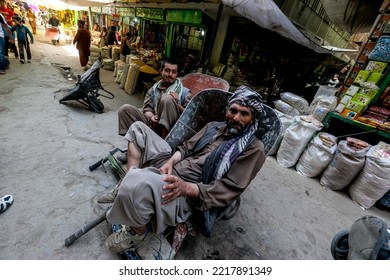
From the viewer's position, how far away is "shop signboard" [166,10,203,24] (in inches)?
272

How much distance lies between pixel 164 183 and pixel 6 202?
1707mm

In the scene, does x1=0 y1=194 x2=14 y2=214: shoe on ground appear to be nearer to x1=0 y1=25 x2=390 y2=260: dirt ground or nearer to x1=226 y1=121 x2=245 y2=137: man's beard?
x1=0 y1=25 x2=390 y2=260: dirt ground

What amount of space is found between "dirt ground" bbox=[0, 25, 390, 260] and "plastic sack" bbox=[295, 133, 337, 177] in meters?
0.14

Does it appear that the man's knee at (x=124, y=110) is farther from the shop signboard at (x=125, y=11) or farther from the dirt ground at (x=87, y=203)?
the shop signboard at (x=125, y=11)

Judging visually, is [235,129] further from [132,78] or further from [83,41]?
[83,41]

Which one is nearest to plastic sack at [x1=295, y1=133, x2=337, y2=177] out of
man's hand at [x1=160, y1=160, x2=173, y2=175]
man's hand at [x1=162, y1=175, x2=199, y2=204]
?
man's hand at [x1=160, y1=160, x2=173, y2=175]

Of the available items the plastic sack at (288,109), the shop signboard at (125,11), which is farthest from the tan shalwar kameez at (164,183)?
the shop signboard at (125,11)

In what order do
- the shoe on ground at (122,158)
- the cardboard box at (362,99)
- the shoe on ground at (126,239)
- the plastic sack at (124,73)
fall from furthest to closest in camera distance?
1. the plastic sack at (124,73)
2. the cardboard box at (362,99)
3. the shoe on ground at (122,158)
4. the shoe on ground at (126,239)

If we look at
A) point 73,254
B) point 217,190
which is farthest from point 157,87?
point 73,254

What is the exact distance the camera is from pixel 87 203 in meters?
2.07

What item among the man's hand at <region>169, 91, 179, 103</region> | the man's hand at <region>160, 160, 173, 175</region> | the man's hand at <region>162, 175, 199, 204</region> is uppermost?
the man's hand at <region>169, 91, 179, 103</region>

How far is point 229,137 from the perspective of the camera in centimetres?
178

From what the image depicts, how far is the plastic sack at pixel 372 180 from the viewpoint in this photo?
260 cm

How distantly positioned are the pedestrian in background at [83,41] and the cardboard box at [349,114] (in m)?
9.05
